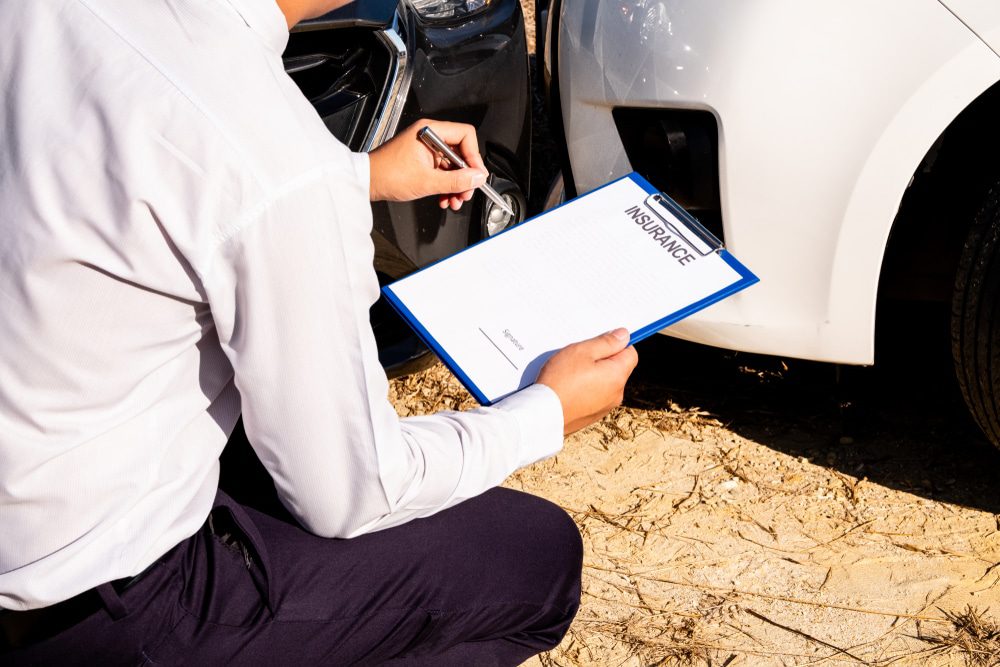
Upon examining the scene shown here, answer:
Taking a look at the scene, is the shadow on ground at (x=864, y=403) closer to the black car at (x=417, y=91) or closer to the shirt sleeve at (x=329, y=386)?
the black car at (x=417, y=91)

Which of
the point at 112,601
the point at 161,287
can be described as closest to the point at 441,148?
the point at 161,287

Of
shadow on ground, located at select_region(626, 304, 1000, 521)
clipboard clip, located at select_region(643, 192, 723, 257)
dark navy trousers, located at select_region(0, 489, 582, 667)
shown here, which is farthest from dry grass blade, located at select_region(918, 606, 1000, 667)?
clipboard clip, located at select_region(643, 192, 723, 257)

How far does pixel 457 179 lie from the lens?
184 centimetres

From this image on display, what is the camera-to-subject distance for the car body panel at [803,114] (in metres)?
1.83

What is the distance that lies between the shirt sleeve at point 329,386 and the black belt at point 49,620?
27 cm

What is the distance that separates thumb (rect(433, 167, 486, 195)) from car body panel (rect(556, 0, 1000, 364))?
0.43 metres

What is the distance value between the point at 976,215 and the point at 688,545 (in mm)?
856

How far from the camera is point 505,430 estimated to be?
148 cm

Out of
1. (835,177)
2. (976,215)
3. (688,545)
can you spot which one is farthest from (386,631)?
(976,215)

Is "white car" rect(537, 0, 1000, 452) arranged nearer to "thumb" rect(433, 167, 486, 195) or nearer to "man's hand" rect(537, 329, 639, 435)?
"thumb" rect(433, 167, 486, 195)

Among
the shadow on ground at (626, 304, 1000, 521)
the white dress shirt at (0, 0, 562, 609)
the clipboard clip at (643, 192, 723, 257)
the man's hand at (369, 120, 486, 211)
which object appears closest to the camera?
the white dress shirt at (0, 0, 562, 609)

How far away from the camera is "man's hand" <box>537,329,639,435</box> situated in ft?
5.01

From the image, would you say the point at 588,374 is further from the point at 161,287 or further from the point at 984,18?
the point at 984,18

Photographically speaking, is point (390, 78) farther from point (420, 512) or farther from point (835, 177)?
point (420, 512)
